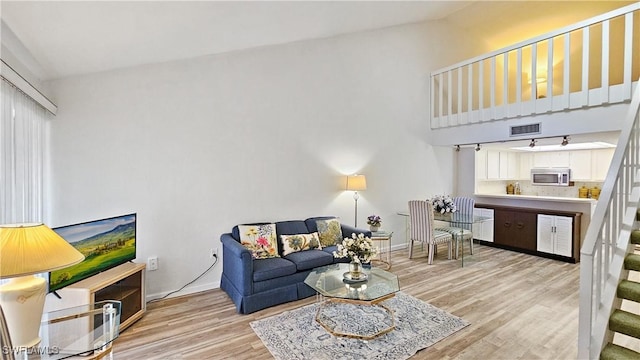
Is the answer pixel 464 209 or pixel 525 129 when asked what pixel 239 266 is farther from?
pixel 525 129

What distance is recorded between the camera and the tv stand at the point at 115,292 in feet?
7.75

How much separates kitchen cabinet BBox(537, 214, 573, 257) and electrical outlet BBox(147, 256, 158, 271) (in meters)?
5.73

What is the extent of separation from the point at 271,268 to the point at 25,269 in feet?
6.54

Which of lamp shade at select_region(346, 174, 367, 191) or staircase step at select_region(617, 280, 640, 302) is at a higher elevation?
lamp shade at select_region(346, 174, 367, 191)

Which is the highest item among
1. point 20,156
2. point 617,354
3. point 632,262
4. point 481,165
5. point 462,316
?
point 481,165

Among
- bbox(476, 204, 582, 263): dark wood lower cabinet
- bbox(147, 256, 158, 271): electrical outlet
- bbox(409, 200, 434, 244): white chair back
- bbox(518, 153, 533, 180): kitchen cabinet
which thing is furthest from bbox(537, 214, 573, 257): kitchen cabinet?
bbox(147, 256, 158, 271): electrical outlet

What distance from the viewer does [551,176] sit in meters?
5.68

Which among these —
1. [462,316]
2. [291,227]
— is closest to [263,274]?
[291,227]

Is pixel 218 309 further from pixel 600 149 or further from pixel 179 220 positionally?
pixel 600 149

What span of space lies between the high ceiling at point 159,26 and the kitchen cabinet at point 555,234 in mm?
3771

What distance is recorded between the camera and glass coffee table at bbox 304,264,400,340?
2.56m

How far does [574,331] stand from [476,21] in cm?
562

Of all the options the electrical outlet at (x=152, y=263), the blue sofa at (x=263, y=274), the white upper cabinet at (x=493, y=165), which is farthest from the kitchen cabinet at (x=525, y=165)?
the electrical outlet at (x=152, y=263)

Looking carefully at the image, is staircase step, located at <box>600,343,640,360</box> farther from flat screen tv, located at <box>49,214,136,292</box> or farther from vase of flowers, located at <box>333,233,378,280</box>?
flat screen tv, located at <box>49,214,136,292</box>
